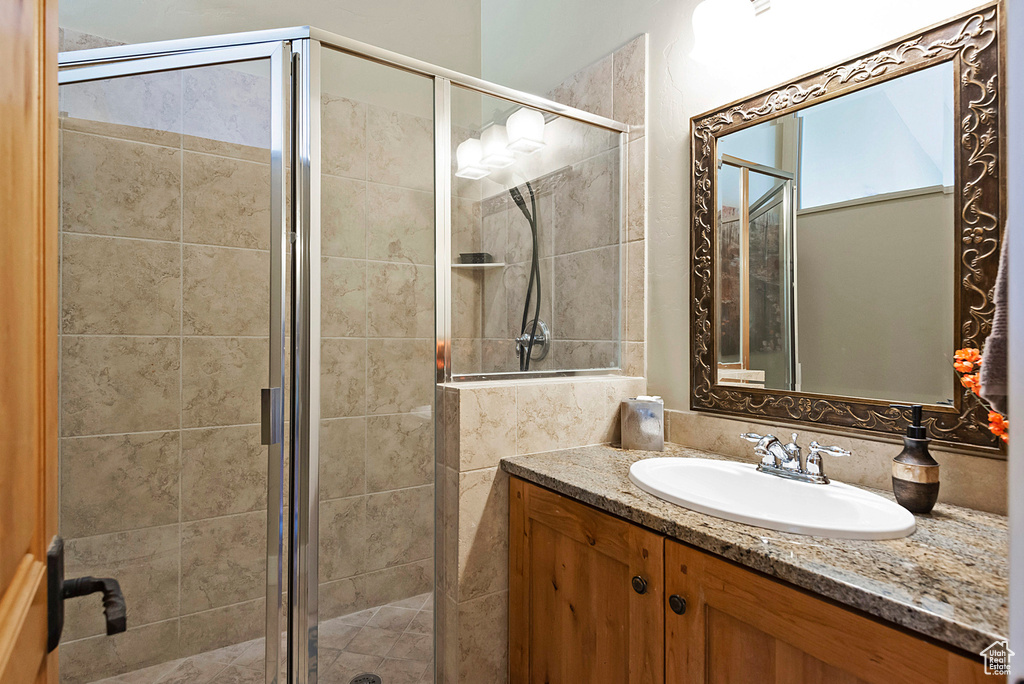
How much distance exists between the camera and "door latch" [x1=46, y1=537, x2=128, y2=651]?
1.75 ft

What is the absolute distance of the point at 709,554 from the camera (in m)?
0.92

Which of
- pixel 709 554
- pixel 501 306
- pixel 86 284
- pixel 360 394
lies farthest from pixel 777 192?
pixel 86 284

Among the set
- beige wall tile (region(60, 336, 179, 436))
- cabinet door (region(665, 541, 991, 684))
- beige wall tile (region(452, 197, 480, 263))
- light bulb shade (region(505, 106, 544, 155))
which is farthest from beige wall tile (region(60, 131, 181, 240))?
cabinet door (region(665, 541, 991, 684))

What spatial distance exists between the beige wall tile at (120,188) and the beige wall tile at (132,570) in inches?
26.8

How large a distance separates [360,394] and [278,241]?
1.34ft

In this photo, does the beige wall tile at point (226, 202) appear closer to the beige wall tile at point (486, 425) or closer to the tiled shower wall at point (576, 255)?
the tiled shower wall at point (576, 255)

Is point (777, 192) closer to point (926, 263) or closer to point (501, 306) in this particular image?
point (926, 263)

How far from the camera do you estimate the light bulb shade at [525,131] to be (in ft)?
5.10

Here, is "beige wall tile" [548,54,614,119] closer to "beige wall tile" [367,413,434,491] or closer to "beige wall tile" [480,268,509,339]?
"beige wall tile" [480,268,509,339]

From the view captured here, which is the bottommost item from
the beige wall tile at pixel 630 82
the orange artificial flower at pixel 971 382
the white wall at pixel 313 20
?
the orange artificial flower at pixel 971 382

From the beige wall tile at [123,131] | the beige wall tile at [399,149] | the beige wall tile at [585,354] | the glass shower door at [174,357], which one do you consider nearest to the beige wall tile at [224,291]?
the glass shower door at [174,357]

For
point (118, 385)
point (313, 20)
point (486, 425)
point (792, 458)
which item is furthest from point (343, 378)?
point (313, 20)

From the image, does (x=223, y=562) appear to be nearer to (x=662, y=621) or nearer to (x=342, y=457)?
(x=342, y=457)

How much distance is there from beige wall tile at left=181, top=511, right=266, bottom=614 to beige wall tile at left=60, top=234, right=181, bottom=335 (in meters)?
0.47
